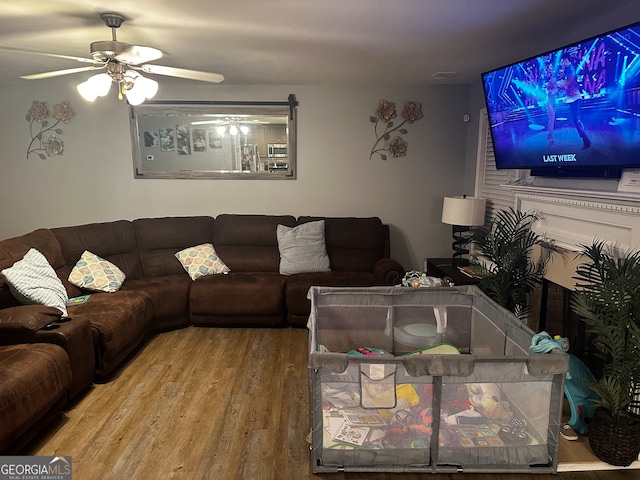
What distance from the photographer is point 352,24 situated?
254 cm

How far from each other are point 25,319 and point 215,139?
2.65 meters

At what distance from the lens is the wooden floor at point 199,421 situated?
212 centimetres

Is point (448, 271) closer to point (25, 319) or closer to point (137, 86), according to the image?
point (137, 86)

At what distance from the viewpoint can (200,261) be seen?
13.6ft

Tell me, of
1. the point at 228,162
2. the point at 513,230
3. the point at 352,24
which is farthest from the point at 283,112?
the point at 513,230

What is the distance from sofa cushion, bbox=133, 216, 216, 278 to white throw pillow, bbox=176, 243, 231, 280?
0.12 meters

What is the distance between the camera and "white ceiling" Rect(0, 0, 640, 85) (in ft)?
7.44

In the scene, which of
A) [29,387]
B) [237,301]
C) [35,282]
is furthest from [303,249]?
[29,387]

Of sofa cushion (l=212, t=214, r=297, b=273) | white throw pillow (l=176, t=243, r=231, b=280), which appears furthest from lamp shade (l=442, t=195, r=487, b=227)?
white throw pillow (l=176, t=243, r=231, b=280)

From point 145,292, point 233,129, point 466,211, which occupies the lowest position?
point 145,292

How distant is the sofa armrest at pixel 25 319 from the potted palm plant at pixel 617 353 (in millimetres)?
2945

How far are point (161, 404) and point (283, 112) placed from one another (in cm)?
308

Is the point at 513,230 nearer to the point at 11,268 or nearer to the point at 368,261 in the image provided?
the point at 368,261

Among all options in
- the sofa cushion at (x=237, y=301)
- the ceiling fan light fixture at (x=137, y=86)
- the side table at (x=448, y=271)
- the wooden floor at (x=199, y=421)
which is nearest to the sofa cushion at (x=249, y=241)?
the sofa cushion at (x=237, y=301)
